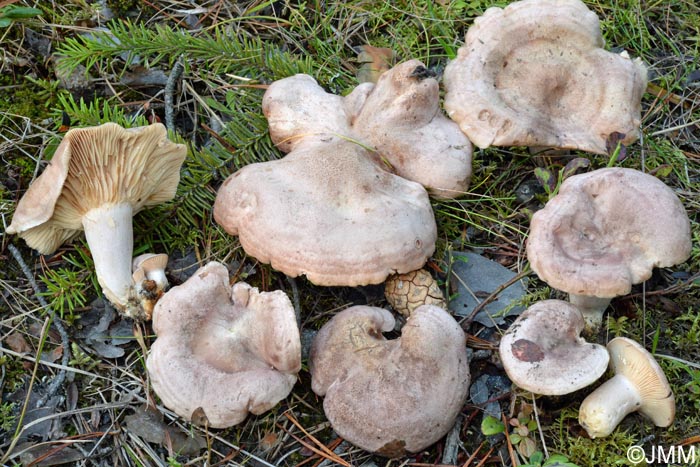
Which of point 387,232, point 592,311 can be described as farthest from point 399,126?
point 592,311

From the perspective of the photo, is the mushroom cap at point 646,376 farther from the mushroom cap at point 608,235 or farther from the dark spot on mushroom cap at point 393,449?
the dark spot on mushroom cap at point 393,449

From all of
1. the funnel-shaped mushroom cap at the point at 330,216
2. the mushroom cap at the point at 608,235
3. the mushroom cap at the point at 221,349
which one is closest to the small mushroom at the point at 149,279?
the mushroom cap at the point at 221,349

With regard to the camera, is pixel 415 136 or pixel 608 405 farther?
pixel 415 136

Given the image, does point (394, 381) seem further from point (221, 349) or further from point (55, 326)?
point (55, 326)

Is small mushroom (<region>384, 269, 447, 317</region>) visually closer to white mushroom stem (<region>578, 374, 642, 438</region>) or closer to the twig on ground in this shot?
white mushroom stem (<region>578, 374, 642, 438</region>)

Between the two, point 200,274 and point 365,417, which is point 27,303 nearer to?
point 200,274

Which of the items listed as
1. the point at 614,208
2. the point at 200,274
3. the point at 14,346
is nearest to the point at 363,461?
the point at 200,274

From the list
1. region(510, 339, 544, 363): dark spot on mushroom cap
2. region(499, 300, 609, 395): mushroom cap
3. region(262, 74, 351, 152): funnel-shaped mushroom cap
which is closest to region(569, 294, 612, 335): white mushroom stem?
region(499, 300, 609, 395): mushroom cap
